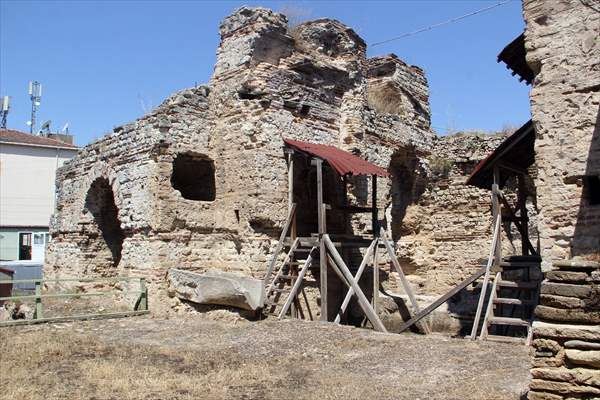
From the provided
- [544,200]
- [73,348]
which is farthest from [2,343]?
[544,200]

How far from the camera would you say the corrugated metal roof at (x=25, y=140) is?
29305 millimetres

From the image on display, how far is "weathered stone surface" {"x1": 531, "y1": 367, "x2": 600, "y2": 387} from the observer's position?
4715mm

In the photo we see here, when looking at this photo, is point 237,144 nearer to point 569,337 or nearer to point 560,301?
point 560,301

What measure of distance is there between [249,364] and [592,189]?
518 cm

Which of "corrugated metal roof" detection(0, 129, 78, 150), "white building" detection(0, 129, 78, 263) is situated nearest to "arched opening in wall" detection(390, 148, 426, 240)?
"white building" detection(0, 129, 78, 263)

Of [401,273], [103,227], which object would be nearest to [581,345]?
[401,273]

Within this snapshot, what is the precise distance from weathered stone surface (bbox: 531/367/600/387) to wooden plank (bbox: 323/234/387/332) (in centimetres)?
522

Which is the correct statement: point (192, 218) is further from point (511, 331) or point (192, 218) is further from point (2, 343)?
point (511, 331)

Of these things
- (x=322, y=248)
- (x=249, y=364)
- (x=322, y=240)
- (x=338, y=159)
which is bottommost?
(x=249, y=364)

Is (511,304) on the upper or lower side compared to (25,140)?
lower

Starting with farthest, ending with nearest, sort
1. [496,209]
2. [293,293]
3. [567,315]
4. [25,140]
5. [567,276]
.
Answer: [25,140], [293,293], [496,209], [567,276], [567,315]

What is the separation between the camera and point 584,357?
4773mm

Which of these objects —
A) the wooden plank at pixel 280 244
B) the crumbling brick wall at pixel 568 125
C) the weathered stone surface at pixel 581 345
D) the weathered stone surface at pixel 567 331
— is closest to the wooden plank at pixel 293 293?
the wooden plank at pixel 280 244

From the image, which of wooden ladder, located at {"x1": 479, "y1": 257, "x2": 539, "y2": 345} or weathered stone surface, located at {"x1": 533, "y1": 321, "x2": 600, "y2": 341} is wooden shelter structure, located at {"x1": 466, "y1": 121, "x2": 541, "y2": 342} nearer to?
wooden ladder, located at {"x1": 479, "y1": 257, "x2": 539, "y2": 345}
